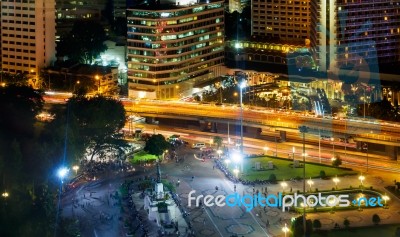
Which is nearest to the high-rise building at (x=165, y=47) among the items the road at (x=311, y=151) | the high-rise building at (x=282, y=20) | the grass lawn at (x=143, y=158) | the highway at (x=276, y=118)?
the highway at (x=276, y=118)

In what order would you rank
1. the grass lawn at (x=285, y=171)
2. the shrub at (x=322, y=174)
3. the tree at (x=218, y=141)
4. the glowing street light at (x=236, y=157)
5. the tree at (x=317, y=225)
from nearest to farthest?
the tree at (x=317, y=225) → the shrub at (x=322, y=174) → the grass lawn at (x=285, y=171) → the glowing street light at (x=236, y=157) → the tree at (x=218, y=141)

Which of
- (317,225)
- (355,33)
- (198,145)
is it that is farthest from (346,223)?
(355,33)

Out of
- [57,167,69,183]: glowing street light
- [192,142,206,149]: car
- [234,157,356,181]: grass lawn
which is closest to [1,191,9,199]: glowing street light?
[57,167,69,183]: glowing street light

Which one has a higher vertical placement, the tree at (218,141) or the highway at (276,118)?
the highway at (276,118)

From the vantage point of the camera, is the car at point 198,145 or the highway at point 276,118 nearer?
the highway at point 276,118

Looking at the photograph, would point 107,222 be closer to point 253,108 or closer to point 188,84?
point 253,108

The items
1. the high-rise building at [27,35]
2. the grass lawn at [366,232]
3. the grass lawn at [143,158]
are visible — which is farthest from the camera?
the high-rise building at [27,35]

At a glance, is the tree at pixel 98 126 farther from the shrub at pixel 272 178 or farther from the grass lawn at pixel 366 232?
the grass lawn at pixel 366 232
